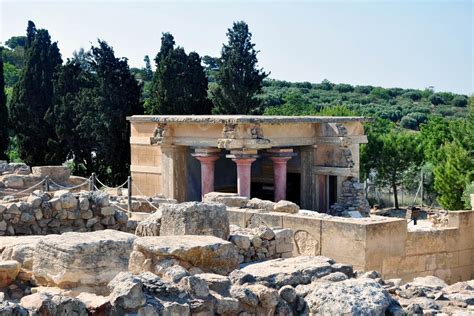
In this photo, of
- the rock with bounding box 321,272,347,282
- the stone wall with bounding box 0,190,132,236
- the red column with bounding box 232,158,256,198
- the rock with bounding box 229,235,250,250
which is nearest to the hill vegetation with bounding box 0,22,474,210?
the red column with bounding box 232,158,256,198

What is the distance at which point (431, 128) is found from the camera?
138 ft

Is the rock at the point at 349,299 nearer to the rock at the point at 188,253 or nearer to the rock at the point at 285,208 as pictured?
the rock at the point at 188,253

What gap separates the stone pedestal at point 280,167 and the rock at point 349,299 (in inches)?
519

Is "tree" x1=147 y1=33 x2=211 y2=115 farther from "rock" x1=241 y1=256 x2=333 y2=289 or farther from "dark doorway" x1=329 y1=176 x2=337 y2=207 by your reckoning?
"rock" x1=241 y1=256 x2=333 y2=289

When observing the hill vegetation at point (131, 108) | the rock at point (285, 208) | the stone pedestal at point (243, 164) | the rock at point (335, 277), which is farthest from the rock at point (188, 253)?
the hill vegetation at point (131, 108)

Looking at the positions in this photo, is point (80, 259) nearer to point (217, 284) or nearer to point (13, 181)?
point (217, 284)

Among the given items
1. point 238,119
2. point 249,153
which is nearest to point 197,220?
point 238,119

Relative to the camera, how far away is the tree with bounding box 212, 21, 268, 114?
2933 centimetres

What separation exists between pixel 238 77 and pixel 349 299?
78.7 ft

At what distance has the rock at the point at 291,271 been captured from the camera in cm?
665

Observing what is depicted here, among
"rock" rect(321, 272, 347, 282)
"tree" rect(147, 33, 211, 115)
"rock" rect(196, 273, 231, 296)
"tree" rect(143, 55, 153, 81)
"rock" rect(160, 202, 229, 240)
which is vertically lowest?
"rock" rect(321, 272, 347, 282)

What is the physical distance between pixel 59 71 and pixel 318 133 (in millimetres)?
14303

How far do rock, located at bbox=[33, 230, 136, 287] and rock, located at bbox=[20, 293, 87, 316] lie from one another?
5.37 feet

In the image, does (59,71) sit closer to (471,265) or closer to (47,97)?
(47,97)
